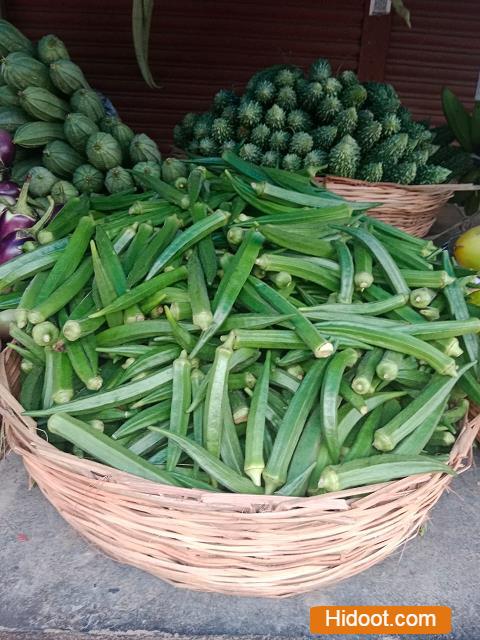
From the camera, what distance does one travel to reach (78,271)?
1653mm

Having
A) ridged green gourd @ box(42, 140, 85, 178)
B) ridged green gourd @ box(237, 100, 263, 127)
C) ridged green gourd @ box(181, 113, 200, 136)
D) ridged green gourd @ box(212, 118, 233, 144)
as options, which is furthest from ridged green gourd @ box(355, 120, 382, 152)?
ridged green gourd @ box(42, 140, 85, 178)

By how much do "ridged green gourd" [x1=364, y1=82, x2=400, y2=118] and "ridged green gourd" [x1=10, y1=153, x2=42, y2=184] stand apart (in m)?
1.59

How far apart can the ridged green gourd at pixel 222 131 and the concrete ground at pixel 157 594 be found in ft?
5.99

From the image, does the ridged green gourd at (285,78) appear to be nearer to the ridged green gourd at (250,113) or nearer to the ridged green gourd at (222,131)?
the ridged green gourd at (250,113)

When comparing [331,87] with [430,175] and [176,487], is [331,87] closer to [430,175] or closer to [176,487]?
[430,175]

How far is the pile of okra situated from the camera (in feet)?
4.22

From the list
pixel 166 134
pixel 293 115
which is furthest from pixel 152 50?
pixel 293 115

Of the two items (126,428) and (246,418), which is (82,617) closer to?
(126,428)

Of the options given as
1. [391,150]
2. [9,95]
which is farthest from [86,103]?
[391,150]

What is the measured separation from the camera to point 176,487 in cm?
117

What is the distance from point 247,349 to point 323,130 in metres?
1.56

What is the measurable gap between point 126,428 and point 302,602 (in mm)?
612

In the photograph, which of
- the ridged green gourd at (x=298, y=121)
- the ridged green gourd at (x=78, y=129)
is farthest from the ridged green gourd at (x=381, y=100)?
the ridged green gourd at (x=78, y=129)

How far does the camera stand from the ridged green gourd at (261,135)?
2.59 meters
